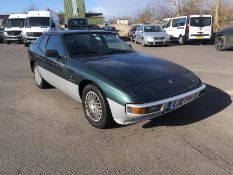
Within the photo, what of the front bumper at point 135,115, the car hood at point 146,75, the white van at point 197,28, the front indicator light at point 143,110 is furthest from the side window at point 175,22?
the front indicator light at point 143,110

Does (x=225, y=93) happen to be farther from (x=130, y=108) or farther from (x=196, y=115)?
(x=130, y=108)

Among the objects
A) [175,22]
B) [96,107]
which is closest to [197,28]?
[175,22]

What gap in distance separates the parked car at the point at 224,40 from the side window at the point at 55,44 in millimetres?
11460

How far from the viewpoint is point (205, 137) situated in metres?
4.33

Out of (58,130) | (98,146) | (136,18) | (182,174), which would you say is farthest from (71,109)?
(136,18)

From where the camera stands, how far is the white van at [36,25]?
71.3ft

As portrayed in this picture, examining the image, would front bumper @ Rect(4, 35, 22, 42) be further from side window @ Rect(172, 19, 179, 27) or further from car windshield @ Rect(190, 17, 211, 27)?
car windshield @ Rect(190, 17, 211, 27)

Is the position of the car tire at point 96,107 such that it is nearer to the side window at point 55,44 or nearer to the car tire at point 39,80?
the side window at point 55,44

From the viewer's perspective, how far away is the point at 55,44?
6.07 m

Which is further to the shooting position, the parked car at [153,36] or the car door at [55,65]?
the parked car at [153,36]

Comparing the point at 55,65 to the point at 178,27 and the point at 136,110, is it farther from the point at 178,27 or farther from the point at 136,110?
the point at 178,27

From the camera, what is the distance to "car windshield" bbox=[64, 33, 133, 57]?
18.5 ft

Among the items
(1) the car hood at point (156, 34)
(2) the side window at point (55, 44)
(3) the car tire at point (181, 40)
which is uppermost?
(2) the side window at point (55, 44)

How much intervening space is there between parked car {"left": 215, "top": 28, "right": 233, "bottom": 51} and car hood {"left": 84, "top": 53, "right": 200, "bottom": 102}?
11224mm
